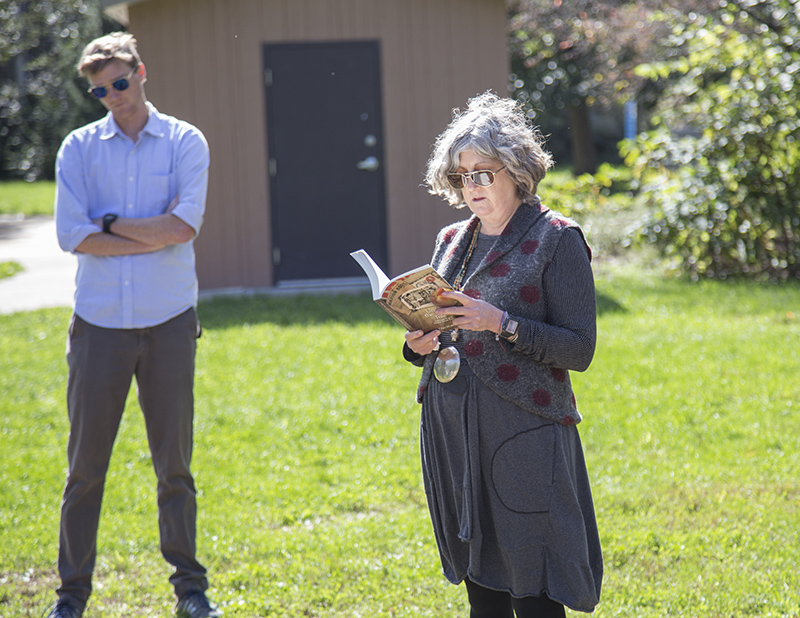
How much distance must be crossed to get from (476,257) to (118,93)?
1.57m

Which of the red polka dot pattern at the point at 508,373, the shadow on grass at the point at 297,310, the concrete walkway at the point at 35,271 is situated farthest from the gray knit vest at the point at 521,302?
the concrete walkway at the point at 35,271

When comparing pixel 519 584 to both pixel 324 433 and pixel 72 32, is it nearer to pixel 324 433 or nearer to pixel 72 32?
pixel 324 433

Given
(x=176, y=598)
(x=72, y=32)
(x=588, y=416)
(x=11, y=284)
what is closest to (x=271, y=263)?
(x=11, y=284)

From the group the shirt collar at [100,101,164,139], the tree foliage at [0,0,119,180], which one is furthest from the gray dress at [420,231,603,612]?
the tree foliage at [0,0,119,180]

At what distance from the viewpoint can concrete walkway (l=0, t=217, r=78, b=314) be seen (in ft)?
32.4

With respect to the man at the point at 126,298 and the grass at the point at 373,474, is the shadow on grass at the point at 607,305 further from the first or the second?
the man at the point at 126,298

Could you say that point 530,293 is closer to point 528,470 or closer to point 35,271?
point 528,470

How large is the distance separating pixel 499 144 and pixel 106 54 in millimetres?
1620

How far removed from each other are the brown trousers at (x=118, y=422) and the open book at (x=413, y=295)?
1216mm

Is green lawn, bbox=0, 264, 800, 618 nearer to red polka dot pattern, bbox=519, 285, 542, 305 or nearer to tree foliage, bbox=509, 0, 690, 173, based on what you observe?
red polka dot pattern, bbox=519, 285, 542, 305

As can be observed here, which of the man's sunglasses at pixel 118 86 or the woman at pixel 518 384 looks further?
the man's sunglasses at pixel 118 86

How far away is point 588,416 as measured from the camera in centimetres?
542

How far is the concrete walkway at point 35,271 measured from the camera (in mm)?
9867

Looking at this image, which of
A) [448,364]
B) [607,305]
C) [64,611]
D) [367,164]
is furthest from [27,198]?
[448,364]
